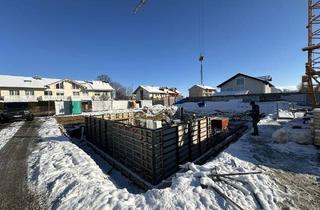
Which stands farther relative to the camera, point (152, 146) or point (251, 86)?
point (251, 86)

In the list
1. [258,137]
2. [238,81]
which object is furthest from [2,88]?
[238,81]

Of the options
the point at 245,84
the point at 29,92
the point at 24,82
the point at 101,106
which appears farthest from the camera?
the point at 245,84

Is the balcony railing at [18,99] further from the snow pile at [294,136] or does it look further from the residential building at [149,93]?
the snow pile at [294,136]

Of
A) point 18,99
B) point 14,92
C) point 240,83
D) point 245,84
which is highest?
point 240,83

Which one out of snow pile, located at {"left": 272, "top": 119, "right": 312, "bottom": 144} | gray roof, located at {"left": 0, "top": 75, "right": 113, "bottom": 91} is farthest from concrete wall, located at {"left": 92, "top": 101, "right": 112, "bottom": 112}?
snow pile, located at {"left": 272, "top": 119, "right": 312, "bottom": 144}

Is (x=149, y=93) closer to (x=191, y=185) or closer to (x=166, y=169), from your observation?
(x=166, y=169)

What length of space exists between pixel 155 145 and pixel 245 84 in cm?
4075

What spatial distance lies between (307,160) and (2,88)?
158ft

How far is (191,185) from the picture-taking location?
194 inches

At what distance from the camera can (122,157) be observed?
32.1 ft

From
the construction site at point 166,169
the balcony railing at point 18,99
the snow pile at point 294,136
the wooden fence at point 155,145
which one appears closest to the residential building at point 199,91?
the balcony railing at point 18,99

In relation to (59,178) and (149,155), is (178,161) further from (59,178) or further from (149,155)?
(59,178)

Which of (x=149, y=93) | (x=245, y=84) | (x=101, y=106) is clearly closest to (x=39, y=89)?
(x=101, y=106)

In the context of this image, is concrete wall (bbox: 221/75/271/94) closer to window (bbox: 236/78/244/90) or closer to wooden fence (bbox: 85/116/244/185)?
window (bbox: 236/78/244/90)
